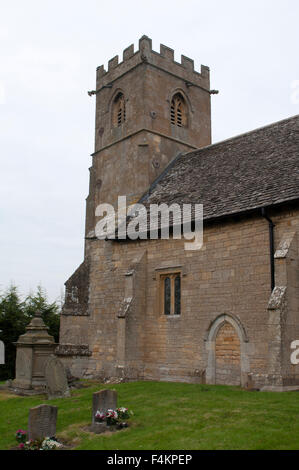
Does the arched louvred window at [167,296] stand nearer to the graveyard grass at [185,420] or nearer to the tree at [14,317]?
the graveyard grass at [185,420]

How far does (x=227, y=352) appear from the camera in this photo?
15.6m

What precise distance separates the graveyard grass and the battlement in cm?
1706

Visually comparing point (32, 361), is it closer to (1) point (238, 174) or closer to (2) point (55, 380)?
(2) point (55, 380)

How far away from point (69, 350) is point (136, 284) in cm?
447

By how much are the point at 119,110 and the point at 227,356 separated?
15368 millimetres

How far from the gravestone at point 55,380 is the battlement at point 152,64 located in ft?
52.4

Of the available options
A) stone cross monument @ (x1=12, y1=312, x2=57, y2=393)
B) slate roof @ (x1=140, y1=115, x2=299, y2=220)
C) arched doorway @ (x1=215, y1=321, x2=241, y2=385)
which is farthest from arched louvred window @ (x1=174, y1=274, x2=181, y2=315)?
stone cross monument @ (x1=12, y1=312, x2=57, y2=393)

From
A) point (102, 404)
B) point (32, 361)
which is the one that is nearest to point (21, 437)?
point (102, 404)

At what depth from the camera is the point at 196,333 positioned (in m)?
16.5

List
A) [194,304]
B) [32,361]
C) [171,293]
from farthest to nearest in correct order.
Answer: [171,293] → [194,304] → [32,361]

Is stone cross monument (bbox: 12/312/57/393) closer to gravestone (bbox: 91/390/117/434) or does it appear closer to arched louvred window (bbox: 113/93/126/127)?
gravestone (bbox: 91/390/117/434)

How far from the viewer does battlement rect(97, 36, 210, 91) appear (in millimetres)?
24172

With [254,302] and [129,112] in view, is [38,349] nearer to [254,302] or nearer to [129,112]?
[254,302]

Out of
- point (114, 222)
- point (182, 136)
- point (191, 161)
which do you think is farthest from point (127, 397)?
point (182, 136)
